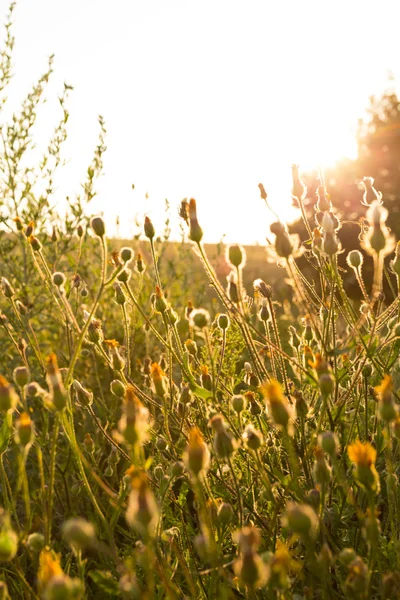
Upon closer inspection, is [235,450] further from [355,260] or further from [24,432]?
[355,260]

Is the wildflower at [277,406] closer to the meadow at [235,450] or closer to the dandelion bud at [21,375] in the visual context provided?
the meadow at [235,450]

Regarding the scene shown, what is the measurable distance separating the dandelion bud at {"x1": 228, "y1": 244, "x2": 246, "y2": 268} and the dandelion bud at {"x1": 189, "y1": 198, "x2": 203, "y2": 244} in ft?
0.30

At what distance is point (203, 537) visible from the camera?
1.16m

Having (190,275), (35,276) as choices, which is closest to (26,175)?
(35,276)

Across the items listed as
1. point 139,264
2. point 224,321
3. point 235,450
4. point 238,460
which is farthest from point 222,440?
point 139,264

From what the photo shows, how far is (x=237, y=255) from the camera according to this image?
1584 mm

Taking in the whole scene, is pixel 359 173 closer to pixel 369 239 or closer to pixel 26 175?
pixel 26 175

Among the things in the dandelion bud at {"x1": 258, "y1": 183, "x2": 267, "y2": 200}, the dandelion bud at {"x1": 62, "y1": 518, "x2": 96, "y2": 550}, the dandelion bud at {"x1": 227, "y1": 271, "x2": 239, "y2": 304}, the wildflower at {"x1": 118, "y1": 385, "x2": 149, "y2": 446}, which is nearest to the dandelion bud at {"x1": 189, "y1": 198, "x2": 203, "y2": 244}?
the dandelion bud at {"x1": 227, "y1": 271, "x2": 239, "y2": 304}

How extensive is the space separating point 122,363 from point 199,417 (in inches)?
31.3

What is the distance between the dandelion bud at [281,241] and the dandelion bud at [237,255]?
0.10 meters

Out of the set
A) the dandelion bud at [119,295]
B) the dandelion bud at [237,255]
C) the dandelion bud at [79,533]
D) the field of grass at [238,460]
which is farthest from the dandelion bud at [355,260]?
the dandelion bud at [79,533]

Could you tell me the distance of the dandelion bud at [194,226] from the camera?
159cm

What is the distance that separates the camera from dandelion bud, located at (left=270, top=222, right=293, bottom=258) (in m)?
1.51

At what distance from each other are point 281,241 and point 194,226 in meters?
0.25
